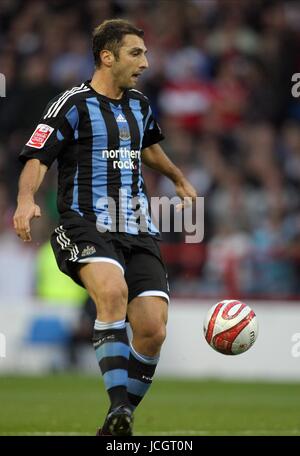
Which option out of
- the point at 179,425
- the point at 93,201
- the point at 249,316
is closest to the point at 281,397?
the point at 179,425

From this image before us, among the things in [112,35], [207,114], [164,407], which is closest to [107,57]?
[112,35]

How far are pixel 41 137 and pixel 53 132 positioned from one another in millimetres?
79

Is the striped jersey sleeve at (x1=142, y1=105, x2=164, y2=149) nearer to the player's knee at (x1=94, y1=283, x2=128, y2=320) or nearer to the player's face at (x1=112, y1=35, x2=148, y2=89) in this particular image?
the player's face at (x1=112, y1=35, x2=148, y2=89)

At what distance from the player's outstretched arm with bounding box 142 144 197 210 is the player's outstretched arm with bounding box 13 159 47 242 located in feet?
3.50

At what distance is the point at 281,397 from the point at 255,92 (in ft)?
18.5

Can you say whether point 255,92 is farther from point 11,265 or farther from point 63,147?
point 63,147

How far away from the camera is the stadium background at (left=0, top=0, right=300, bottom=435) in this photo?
13.9m

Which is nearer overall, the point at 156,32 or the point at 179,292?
the point at 179,292

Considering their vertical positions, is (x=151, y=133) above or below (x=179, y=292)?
below

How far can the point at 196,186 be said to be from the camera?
48.1 ft

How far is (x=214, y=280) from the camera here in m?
14.2

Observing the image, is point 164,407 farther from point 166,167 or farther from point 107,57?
point 107,57

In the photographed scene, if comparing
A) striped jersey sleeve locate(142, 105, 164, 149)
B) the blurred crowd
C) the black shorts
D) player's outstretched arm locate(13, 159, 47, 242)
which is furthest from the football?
the blurred crowd

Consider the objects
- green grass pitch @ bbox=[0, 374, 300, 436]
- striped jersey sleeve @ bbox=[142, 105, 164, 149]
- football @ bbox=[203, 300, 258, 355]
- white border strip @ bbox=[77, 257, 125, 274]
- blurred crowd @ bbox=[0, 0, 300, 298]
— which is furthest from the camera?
blurred crowd @ bbox=[0, 0, 300, 298]
